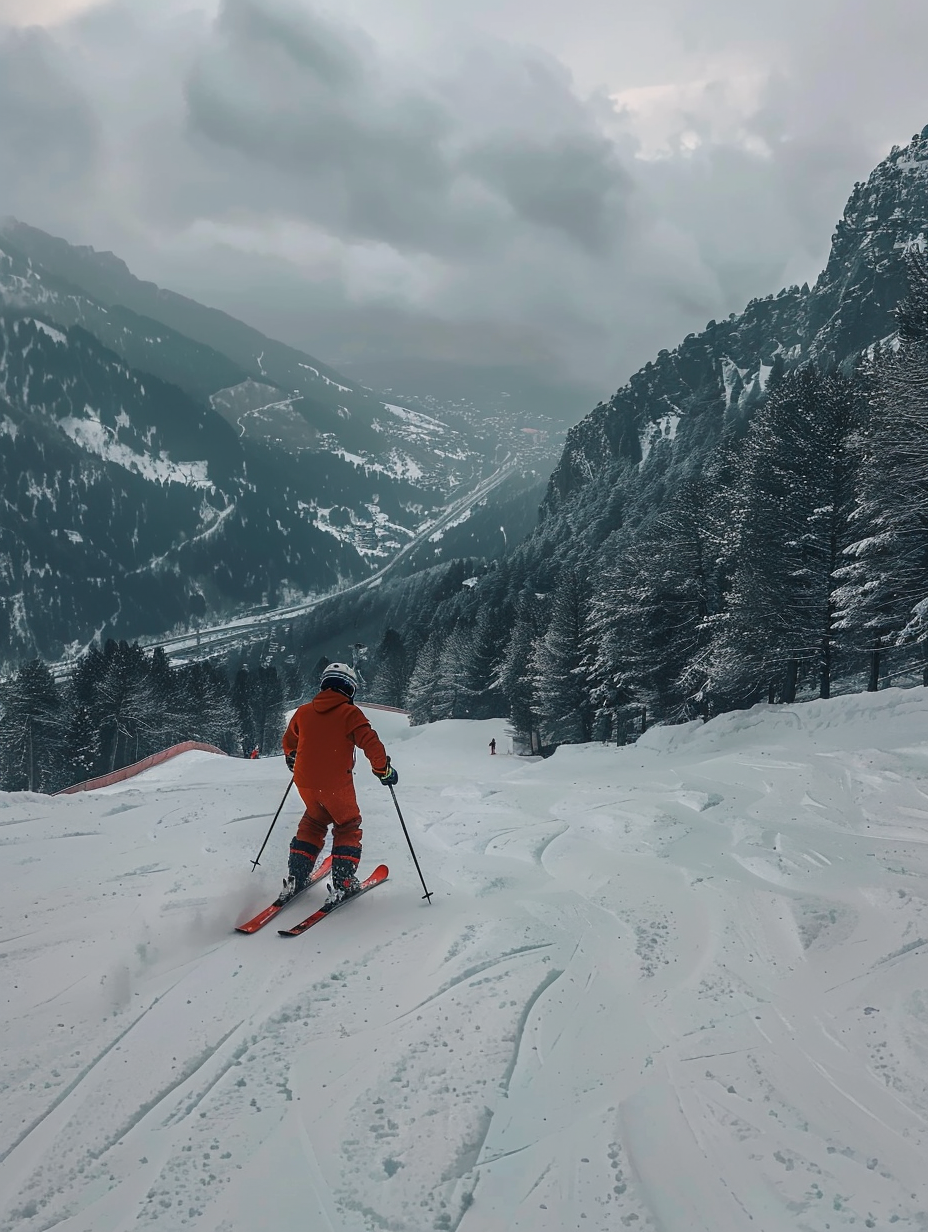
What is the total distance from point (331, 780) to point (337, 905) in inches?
45.9

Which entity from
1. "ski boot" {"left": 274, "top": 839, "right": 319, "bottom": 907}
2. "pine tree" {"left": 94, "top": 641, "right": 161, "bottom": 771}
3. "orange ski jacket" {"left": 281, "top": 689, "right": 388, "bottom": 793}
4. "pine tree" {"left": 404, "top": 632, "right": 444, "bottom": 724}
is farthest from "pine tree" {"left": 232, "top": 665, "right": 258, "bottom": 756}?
"orange ski jacket" {"left": 281, "top": 689, "right": 388, "bottom": 793}

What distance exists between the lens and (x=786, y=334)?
16862 cm

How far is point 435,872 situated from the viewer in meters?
7.46

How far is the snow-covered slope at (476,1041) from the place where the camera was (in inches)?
113

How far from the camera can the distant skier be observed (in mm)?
6461

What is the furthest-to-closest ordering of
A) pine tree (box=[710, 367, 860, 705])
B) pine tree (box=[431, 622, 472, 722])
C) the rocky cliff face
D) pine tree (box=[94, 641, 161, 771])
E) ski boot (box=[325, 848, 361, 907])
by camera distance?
the rocky cliff face
pine tree (box=[431, 622, 472, 722])
pine tree (box=[94, 641, 161, 771])
pine tree (box=[710, 367, 860, 705])
ski boot (box=[325, 848, 361, 907])

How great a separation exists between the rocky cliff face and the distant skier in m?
133

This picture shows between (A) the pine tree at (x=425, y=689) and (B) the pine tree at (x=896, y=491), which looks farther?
(A) the pine tree at (x=425, y=689)

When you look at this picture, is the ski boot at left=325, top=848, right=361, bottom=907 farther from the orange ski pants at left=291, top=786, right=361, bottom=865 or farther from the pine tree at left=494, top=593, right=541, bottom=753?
the pine tree at left=494, top=593, right=541, bottom=753

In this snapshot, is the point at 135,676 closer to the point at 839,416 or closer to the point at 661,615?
the point at 661,615

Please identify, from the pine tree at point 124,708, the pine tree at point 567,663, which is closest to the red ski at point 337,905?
the pine tree at point 567,663

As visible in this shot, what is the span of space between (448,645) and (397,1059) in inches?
2611

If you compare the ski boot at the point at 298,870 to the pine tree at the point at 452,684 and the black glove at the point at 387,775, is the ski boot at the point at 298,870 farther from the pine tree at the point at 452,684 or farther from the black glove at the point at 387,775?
the pine tree at the point at 452,684

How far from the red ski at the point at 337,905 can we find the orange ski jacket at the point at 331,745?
1079 millimetres
